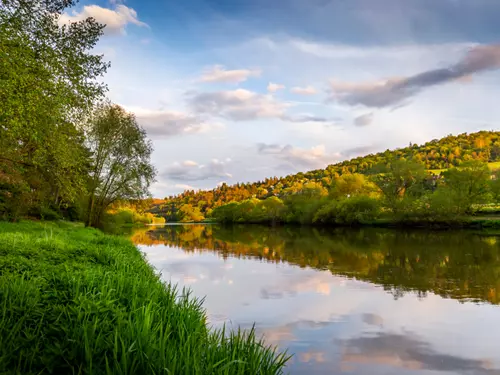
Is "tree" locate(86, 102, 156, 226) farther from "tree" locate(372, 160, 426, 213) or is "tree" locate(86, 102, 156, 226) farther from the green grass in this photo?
"tree" locate(372, 160, 426, 213)

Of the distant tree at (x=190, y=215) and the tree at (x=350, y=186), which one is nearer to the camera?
the tree at (x=350, y=186)

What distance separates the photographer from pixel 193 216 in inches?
7338

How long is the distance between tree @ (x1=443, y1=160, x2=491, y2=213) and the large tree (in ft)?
193

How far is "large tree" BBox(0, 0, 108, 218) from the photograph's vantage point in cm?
1238

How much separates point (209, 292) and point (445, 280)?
10.6 metres

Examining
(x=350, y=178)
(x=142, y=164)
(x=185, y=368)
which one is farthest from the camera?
(x=350, y=178)

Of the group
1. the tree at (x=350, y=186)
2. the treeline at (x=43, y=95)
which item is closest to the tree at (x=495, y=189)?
the tree at (x=350, y=186)

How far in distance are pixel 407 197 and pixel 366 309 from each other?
5977 cm

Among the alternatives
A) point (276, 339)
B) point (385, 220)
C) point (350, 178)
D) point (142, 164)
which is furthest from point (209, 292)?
point (350, 178)

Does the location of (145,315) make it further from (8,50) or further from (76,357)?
(8,50)

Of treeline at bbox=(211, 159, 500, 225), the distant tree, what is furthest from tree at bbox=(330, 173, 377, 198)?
the distant tree

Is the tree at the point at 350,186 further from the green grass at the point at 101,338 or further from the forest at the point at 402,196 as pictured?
the green grass at the point at 101,338

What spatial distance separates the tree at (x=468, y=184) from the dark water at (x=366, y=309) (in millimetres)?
41152

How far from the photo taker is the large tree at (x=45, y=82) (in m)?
12.4
